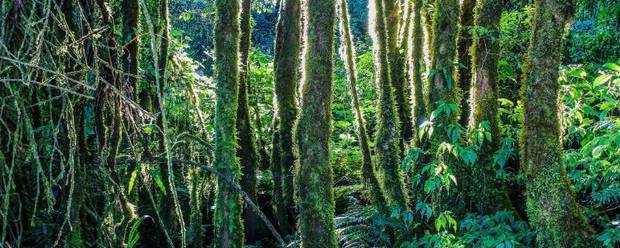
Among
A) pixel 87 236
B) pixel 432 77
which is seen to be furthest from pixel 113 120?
pixel 432 77

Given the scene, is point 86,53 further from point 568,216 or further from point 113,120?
point 568,216

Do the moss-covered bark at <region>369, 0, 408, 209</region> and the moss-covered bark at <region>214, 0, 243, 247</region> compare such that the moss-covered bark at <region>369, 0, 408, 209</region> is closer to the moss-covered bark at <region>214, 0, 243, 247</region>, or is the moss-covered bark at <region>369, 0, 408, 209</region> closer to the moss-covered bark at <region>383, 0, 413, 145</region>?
the moss-covered bark at <region>383, 0, 413, 145</region>

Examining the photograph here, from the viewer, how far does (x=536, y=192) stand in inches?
166

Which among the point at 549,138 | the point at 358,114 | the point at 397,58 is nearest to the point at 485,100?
the point at 358,114

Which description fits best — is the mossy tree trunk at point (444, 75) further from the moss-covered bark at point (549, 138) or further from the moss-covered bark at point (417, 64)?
the moss-covered bark at point (549, 138)

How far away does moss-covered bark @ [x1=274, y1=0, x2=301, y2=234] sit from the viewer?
823cm

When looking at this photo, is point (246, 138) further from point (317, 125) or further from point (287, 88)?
point (317, 125)

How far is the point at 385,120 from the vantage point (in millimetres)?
6621

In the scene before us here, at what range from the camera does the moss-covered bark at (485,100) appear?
576cm

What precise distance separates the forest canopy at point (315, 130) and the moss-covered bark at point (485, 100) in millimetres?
22

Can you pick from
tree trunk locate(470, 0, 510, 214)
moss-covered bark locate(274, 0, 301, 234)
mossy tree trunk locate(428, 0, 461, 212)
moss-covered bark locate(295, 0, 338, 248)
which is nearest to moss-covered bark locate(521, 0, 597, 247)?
mossy tree trunk locate(428, 0, 461, 212)

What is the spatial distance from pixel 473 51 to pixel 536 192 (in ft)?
7.66

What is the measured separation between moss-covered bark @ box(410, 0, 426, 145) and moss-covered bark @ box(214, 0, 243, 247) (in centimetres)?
278

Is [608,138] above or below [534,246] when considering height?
above
